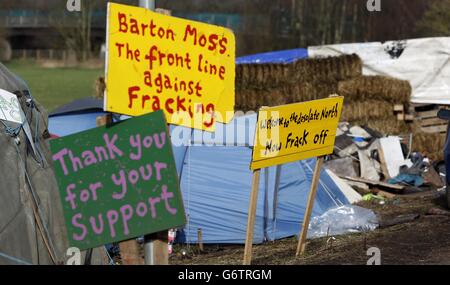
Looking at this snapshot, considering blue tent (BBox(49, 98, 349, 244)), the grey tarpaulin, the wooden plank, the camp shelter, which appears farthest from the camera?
the wooden plank

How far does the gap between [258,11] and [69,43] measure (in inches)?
428

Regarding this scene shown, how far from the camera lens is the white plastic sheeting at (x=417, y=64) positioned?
21.5 meters

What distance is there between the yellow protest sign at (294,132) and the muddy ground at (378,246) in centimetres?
112

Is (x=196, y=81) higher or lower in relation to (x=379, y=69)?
higher

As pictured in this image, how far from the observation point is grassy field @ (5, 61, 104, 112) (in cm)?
3768

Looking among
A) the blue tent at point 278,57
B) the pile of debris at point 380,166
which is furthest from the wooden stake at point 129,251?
the blue tent at point 278,57

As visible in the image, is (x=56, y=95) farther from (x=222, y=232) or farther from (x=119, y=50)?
(x=119, y=50)

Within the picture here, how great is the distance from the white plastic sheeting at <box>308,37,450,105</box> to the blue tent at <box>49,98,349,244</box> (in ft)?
A: 30.7

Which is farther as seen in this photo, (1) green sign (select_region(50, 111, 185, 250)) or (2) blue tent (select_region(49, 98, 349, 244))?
(2) blue tent (select_region(49, 98, 349, 244))

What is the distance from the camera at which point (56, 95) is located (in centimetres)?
3828

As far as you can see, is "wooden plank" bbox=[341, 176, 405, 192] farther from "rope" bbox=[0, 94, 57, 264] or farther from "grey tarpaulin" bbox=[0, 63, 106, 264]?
"rope" bbox=[0, 94, 57, 264]

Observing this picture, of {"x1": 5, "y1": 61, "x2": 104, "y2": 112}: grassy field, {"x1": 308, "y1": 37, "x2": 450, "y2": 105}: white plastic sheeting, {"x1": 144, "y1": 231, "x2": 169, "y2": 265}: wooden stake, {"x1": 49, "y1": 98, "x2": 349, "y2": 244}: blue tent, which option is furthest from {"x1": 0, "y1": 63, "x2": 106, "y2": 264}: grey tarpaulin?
{"x1": 5, "y1": 61, "x2": 104, "y2": 112}: grassy field

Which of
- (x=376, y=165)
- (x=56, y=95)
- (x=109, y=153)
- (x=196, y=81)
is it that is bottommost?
(x=56, y=95)
